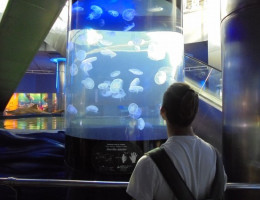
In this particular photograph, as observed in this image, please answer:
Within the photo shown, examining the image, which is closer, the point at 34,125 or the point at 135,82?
the point at 135,82

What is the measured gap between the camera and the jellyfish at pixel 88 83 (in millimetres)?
3984

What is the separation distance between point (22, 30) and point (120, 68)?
6.24 m

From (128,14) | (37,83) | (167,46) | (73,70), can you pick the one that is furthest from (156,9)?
(37,83)

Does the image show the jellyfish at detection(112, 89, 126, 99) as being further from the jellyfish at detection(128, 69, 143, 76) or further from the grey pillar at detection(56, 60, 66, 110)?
the grey pillar at detection(56, 60, 66, 110)

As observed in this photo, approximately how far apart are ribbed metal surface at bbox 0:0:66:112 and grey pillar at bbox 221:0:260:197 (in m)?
5.98

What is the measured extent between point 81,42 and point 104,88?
0.74 meters

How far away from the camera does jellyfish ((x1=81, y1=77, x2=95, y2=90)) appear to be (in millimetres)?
3984

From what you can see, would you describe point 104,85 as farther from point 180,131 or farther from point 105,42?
point 180,131

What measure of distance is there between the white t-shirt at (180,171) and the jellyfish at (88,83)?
111 inches

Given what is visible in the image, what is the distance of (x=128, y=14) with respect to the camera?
12.9 ft

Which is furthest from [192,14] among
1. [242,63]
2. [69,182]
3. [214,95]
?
[69,182]

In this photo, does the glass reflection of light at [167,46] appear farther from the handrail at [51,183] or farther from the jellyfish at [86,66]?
the handrail at [51,183]

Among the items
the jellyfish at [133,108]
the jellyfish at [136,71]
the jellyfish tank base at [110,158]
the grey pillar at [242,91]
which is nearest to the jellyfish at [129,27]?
the jellyfish at [136,71]

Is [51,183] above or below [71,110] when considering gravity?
below
